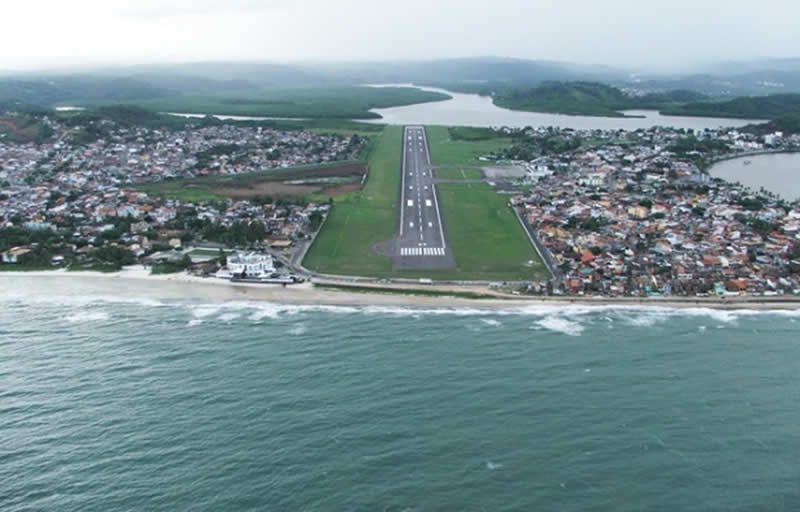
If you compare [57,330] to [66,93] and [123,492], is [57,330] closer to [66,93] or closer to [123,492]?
[123,492]

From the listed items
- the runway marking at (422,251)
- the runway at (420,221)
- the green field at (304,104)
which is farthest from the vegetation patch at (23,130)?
the runway marking at (422,251)

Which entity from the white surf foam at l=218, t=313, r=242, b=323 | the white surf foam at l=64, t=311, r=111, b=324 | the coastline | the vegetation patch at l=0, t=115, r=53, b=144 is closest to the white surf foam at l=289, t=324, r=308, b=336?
the coastline

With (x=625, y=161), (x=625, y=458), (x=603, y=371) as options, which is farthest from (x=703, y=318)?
(x=625, y=161)

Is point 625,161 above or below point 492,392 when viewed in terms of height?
above

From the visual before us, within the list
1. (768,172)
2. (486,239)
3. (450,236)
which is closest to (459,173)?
(450,236)

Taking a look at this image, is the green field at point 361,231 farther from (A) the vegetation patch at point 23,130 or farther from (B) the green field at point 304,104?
(B) the green field at point 304,104

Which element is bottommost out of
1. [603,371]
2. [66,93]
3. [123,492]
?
[123,492]

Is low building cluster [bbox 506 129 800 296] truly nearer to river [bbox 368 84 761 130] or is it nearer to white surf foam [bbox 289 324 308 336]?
white surf foam [bbox 289 324 308 336]
